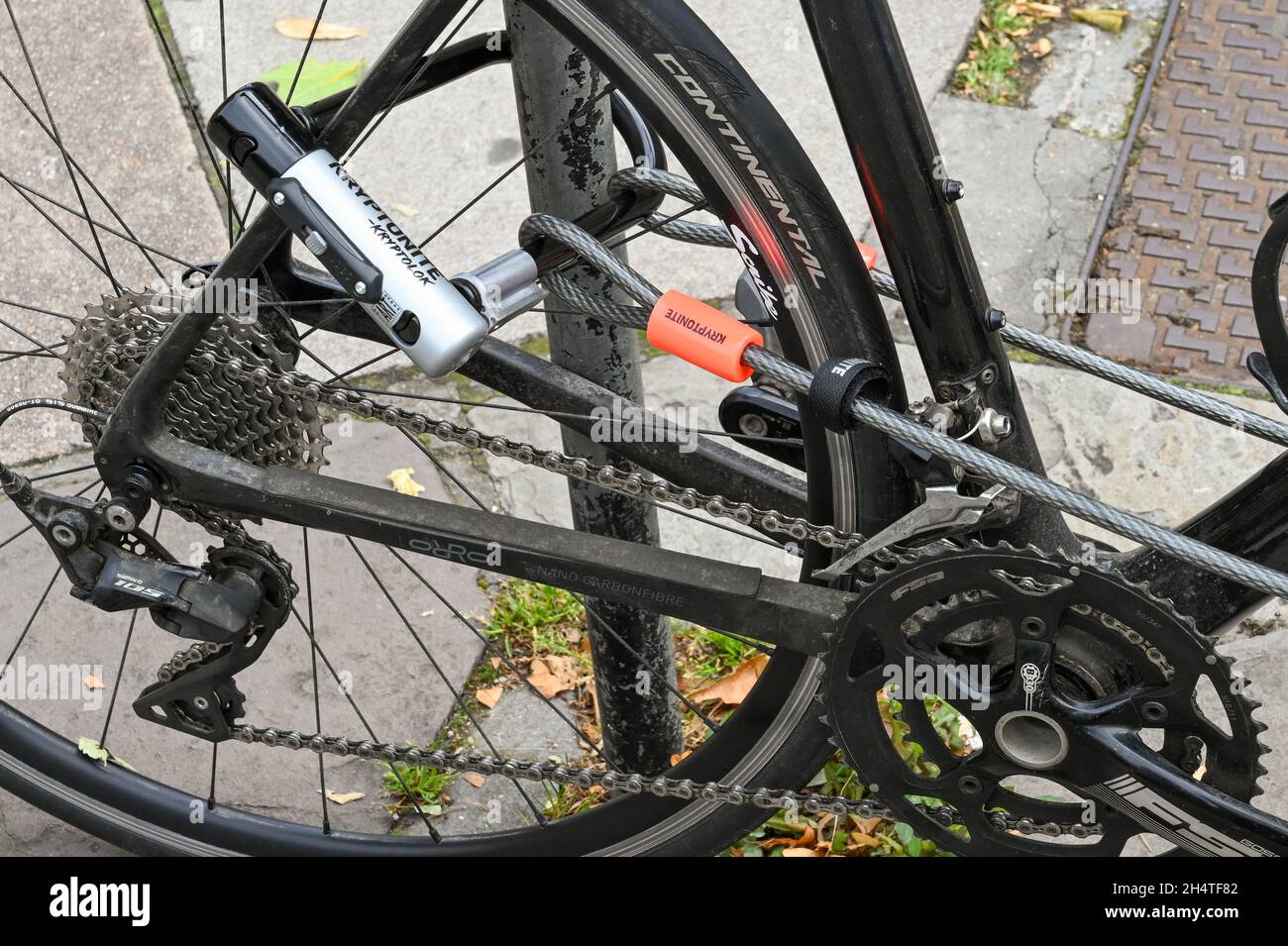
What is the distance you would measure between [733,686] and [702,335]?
1.17 metres

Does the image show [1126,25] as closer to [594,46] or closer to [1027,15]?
[1027,15]

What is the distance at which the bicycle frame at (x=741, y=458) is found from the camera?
1582mm

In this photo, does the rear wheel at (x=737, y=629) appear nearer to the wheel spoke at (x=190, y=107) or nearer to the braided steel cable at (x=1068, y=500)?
the braided steel cable at (x=1068, y=500)

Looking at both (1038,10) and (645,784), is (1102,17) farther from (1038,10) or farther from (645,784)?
(645,784)

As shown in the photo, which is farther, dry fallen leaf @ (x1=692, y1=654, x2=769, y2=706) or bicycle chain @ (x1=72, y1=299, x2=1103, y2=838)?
dry fallen leaf @ (x1=692, y1=654, x2=769, y2=706)

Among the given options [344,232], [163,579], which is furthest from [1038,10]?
[163,579]

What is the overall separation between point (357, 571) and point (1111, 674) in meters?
1.63

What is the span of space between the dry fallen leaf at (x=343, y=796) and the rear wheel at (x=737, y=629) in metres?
0.02

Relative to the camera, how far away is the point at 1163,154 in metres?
3.66

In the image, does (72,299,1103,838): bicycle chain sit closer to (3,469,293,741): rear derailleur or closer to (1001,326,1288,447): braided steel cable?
(3,469,293,741): rear derailleur

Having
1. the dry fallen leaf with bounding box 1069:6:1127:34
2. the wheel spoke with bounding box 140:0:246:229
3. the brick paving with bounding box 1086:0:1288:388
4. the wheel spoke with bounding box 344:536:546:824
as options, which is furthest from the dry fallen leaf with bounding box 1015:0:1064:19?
the wheel spoke with bounding box 344:536:546:824

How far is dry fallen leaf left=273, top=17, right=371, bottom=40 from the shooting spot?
3840 mm

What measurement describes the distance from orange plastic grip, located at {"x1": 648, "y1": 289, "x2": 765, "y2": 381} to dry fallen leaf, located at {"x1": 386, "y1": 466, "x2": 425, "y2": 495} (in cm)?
136

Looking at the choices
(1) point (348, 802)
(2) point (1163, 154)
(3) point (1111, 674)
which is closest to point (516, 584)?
(1) point (348, 802)
